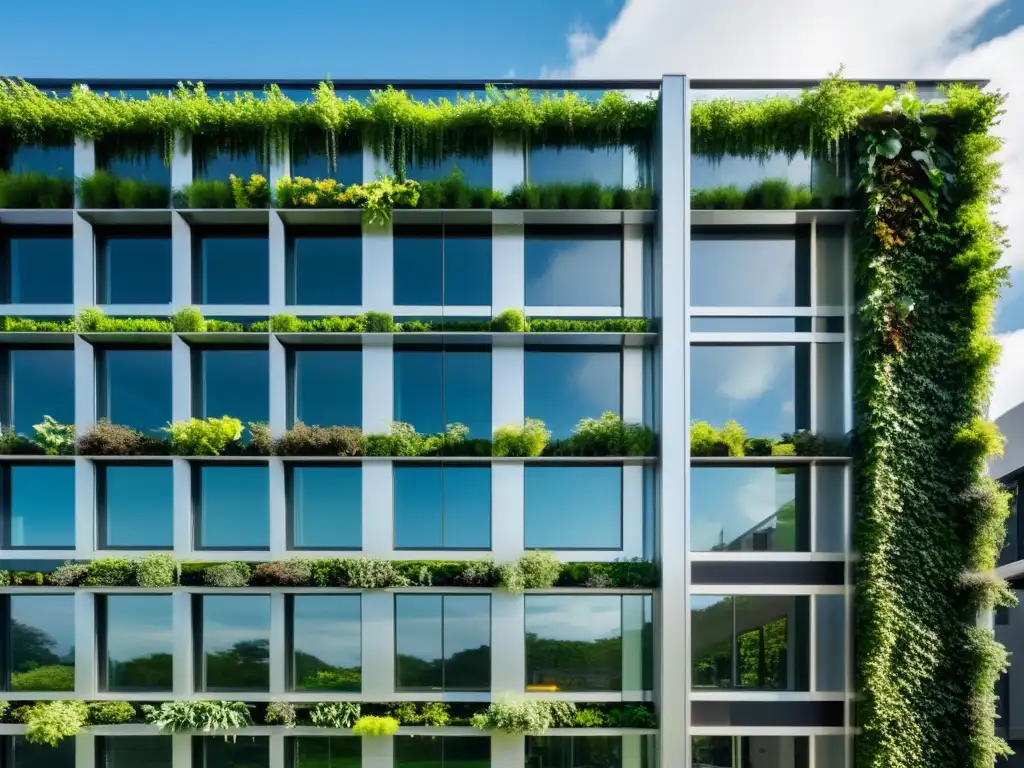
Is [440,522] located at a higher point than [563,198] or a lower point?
lower

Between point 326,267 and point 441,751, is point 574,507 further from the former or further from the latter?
point 326,267

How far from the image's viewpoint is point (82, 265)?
13773mm

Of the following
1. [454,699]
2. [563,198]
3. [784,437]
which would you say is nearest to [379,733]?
[454,699]

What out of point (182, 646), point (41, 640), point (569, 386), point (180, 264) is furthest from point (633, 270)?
point (41, 640)

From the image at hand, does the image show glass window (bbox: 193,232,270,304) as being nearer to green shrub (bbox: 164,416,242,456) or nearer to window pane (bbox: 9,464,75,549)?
green shrub (bbox: 164,416,242,456)

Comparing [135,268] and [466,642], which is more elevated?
[135,268]

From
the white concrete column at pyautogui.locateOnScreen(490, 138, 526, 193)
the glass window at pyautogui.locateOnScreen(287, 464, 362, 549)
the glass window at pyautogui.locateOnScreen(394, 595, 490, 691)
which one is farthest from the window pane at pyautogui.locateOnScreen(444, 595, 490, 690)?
the white concrete column at pyautogui.locateOnScreen(490, 138, 526, 193)

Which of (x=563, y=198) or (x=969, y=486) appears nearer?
(x=969, y=486)

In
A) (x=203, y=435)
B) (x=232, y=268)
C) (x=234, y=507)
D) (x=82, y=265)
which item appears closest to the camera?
(x=203, y=435)

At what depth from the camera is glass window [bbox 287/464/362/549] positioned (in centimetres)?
1388

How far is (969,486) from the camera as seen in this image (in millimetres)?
12508

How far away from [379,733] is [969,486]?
13345 mm

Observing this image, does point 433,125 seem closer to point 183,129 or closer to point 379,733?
point 183,129

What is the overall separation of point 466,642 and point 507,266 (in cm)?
857
